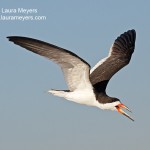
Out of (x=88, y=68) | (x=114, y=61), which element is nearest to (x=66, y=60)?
(x=88, y=68)

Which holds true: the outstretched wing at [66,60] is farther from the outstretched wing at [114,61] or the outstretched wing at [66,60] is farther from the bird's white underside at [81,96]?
the outstretched wing at [114,61]

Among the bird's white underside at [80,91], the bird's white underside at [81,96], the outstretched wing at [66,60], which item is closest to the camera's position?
the outstretched wing at [66,60]

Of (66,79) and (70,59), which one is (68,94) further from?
(70,59)

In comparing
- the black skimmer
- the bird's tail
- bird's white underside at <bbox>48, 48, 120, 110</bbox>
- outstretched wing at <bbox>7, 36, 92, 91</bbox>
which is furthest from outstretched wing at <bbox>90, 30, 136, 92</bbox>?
outstretched wing at <bbox>7, 36, 92, 91</bbox>

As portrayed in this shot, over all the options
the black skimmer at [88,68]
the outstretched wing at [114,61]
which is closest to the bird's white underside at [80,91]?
the black skimmer at [88,68]

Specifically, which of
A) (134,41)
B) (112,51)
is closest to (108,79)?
(112,51)

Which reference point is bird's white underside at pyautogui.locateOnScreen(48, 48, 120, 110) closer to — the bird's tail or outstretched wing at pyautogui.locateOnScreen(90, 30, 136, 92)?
the bird's tail

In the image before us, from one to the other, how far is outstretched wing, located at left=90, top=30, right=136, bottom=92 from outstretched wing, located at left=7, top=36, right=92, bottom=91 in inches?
62.7

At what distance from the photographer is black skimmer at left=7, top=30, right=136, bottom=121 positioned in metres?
9.99

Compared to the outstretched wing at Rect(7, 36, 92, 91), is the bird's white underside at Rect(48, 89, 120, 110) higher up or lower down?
lower down

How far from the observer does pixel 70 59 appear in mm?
10516

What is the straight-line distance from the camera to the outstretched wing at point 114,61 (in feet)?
46.0

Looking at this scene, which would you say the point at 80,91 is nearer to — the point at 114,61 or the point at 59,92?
the point at 59,92

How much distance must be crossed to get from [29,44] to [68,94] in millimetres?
2276
